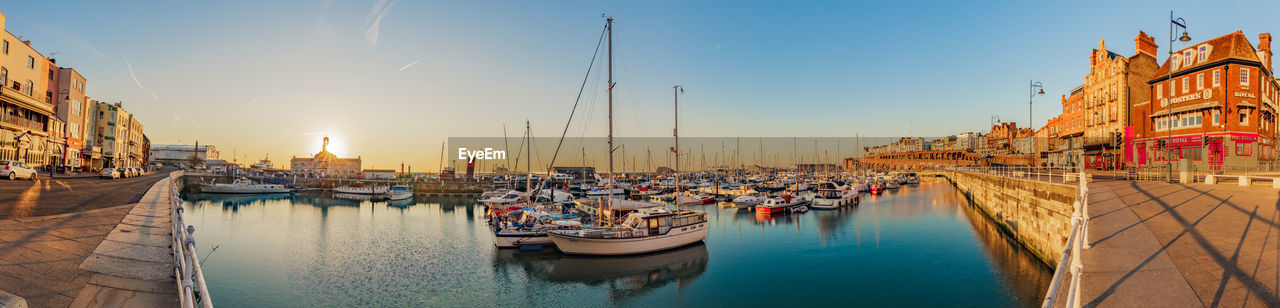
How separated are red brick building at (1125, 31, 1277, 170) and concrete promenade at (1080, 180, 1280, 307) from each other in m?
27.1

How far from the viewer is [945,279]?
798 inches

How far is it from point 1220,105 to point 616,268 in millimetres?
45715

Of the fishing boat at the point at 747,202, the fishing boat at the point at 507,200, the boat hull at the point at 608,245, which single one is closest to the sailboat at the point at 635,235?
the boat hull at the point at 608,245

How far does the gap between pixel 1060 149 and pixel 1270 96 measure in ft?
64.6

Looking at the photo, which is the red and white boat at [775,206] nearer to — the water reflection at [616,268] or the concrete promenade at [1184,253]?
the water reflection at [616,268]

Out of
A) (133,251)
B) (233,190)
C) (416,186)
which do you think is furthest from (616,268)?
(233,190)

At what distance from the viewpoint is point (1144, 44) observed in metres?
44.9

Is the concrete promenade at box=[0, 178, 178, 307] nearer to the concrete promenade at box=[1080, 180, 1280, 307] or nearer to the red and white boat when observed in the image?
the concrete promenade at box=[1080, 180, 1280, 307]

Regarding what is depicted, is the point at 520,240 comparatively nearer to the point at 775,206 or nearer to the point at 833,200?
the point at 775,206

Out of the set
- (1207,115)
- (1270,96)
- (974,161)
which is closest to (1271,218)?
(1207,115)

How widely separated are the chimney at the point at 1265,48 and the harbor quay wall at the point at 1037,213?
25794mm

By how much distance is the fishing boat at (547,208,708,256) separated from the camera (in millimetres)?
23578

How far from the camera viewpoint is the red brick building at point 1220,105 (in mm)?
33719

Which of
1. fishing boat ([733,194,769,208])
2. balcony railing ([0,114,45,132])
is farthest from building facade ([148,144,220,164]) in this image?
fishing boat ([733,194,769,208])
